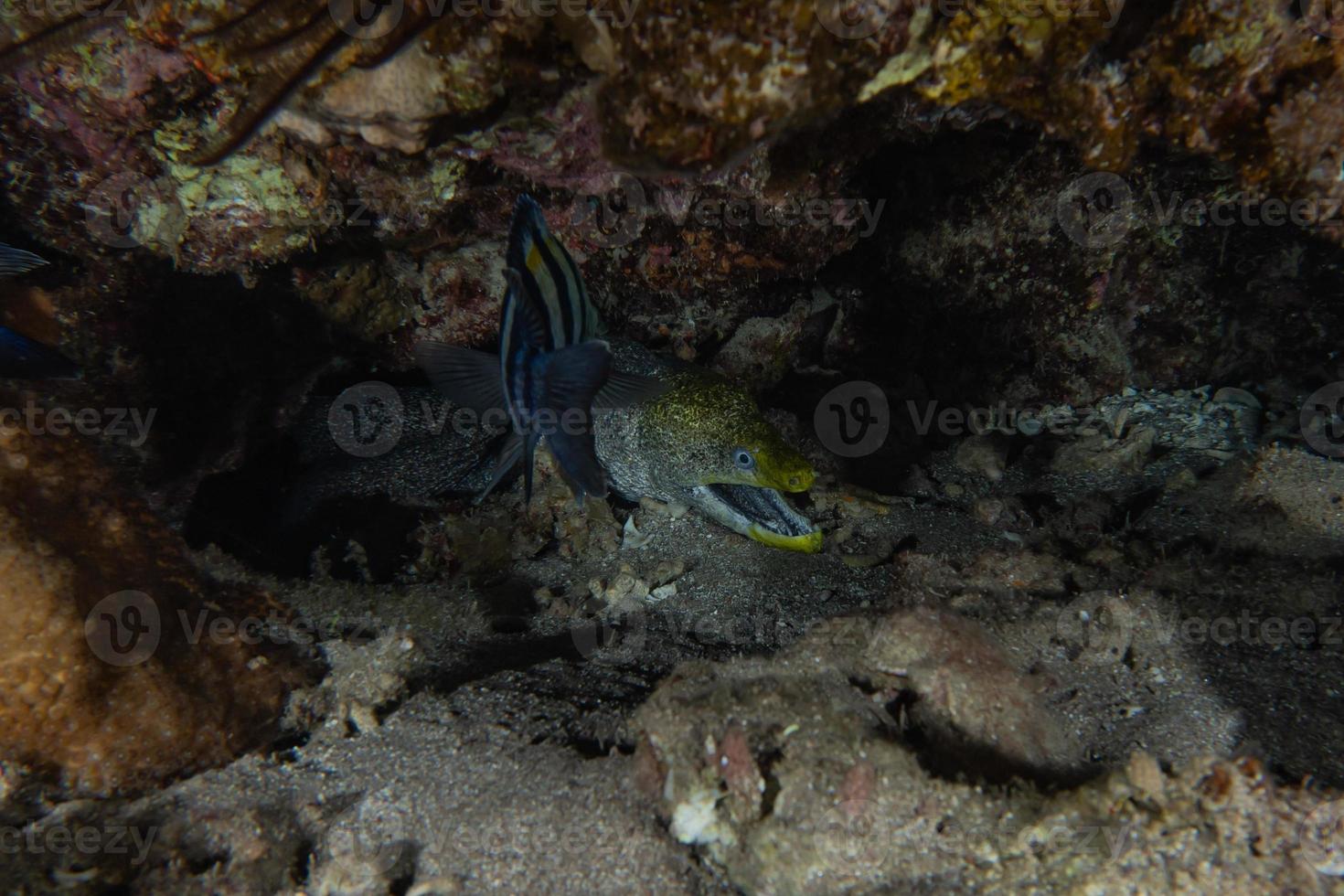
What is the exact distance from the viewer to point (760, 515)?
3742 mm

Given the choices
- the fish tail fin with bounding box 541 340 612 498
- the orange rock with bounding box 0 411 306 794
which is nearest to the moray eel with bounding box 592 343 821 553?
the fish tail fin with bounding box 541 340 612 498

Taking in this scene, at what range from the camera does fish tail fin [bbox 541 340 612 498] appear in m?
1.99

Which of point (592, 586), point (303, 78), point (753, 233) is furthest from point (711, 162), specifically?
point (592, 586)

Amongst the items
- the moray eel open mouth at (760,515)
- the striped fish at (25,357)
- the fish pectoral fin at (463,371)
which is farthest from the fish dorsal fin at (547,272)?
the striped fish at (25,357)

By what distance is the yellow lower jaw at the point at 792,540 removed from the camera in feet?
11.7

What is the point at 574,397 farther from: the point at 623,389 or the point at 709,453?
the point at 709,453

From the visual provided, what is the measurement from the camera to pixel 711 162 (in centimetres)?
193

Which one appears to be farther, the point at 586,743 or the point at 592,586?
the point at 592,586

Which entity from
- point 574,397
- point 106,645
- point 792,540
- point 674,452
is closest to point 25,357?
point 106,645

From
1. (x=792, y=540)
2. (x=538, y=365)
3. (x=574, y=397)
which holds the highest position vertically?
(x=538, y=365)

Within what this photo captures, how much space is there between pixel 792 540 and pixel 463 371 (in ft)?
6.74

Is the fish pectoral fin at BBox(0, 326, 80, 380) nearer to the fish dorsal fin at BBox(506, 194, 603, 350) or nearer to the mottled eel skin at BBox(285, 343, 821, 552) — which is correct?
the fish dorsal fin at BBox(506, 194, 603, 350)

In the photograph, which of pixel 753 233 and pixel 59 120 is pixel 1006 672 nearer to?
pixel 753 233

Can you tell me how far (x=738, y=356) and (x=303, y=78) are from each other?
2978 millimetres
